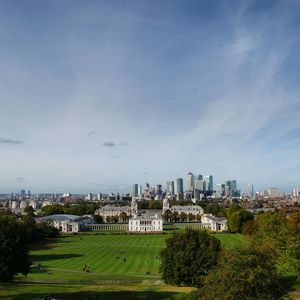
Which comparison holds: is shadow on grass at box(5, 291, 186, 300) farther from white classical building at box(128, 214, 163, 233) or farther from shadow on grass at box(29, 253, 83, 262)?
white classical building at box(128, 214, 163, 233)

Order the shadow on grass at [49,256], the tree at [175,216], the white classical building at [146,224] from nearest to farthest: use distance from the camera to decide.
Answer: the shadow on grass at [49,256]
the white classical building at [146,224]
the tree at [175,216]

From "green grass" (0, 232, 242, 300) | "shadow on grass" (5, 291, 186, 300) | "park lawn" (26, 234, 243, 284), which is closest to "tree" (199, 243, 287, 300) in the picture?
"shadow on grass" (5, 291, 186, 300)

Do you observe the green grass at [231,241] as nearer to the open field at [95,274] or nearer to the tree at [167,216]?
the open field at [95,274]

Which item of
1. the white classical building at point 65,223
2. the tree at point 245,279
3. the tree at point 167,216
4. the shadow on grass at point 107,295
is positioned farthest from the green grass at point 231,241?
the tree at point 167,216

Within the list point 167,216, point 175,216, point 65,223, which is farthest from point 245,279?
point 175,216

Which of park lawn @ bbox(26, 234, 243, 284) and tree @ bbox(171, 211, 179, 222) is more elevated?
tree @ bbox(171, 211, 179, 222)

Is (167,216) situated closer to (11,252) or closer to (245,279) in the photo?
(11,252)

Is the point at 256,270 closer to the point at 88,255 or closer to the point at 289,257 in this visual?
the point at 289,257
